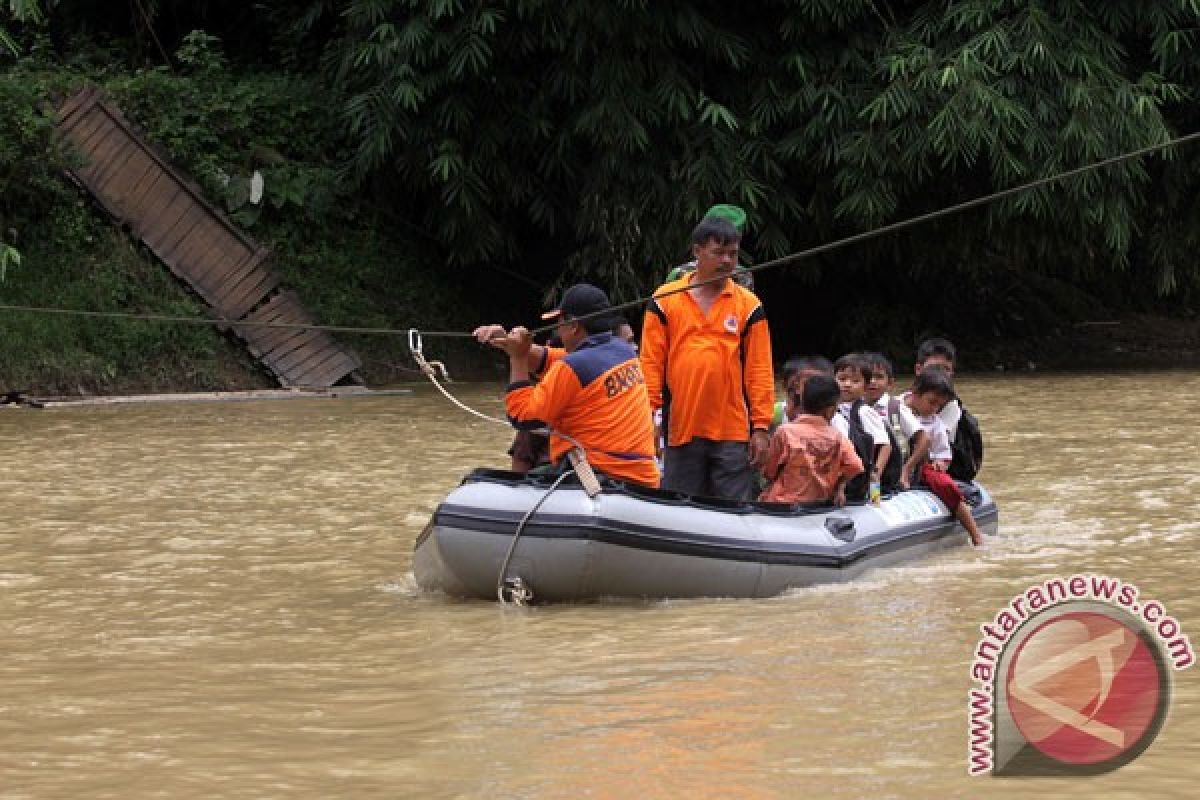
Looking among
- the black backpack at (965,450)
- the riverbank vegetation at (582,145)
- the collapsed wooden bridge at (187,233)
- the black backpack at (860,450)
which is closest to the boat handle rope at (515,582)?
the black backpack at (860,450)

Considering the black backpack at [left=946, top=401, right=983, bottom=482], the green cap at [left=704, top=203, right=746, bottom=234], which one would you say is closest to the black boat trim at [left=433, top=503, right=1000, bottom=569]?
the green cap at [left=704, top=203, right=746, bottom=234]

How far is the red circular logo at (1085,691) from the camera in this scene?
230 inches

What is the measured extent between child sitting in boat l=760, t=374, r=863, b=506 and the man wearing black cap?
0.76 meters

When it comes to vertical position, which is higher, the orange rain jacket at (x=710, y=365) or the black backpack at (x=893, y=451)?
the orange rain jacket at (x=710, y=365)

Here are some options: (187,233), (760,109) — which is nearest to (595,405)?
(760,109)

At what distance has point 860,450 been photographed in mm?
9688

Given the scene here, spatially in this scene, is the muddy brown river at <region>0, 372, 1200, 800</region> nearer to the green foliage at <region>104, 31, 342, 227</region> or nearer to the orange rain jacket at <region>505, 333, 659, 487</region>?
the orange rain jacket at <region>505, 333, 659, 487</region>

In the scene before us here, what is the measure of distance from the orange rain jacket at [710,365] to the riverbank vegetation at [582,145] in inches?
366

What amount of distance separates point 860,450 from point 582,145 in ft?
33.4

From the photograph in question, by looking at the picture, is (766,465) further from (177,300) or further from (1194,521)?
(177,300)

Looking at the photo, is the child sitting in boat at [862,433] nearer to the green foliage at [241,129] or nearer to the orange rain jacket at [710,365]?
the orange rain jacket at [710,365]

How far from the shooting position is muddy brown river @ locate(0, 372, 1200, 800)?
18.7ft

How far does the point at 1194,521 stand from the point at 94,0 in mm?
14853

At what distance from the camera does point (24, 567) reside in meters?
9.49
